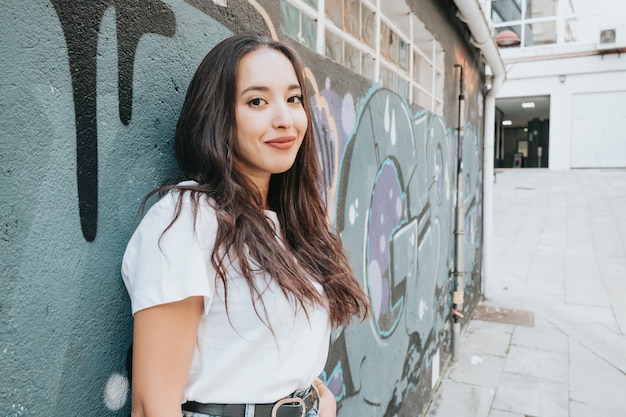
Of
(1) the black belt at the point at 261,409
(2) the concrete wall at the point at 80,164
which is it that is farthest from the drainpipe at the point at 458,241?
(1) the black belt at the point at 261,409

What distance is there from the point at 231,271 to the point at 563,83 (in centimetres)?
2004

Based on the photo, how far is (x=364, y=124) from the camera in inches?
102

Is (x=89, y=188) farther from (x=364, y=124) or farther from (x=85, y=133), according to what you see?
(x=364, y=124)

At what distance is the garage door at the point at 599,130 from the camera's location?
17672 mm

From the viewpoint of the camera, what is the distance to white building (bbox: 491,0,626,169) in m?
17.4

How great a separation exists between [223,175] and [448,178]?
12.6 feet

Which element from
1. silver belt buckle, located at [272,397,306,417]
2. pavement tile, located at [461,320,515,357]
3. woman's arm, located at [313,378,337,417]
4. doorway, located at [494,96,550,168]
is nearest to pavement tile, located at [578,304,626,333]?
pavement tile, located at [461,320,515,357]

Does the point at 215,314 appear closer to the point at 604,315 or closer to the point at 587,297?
the point at 604,315

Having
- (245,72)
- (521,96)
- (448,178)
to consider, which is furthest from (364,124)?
(521,96)

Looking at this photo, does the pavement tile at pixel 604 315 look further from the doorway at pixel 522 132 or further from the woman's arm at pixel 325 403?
the doorway at pixel 522 132

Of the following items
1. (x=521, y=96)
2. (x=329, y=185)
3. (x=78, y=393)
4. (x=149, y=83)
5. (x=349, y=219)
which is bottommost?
(x=78, y=393)

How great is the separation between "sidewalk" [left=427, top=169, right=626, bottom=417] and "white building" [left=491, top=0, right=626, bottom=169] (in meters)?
5.83

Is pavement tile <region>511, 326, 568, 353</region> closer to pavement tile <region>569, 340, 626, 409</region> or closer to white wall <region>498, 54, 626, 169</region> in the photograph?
pavement tile <region>569, 340, 626, 409</region>

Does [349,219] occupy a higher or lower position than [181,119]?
lower
